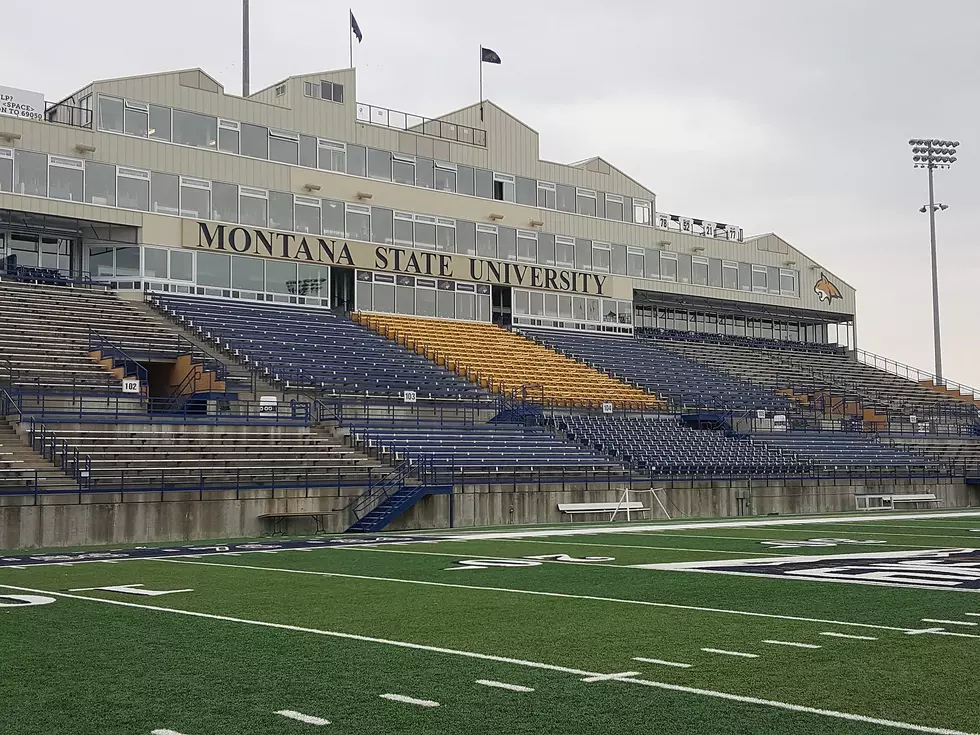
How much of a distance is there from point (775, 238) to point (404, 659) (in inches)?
2005

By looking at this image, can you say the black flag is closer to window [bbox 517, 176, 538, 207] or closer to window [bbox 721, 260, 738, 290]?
window [bbox 517, 176, 538, 207]

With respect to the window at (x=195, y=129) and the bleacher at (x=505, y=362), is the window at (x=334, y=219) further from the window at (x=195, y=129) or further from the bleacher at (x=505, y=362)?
the window at (x=195, y=129)

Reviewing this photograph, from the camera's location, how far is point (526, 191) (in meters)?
46.2

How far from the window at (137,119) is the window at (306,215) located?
537 centimetres

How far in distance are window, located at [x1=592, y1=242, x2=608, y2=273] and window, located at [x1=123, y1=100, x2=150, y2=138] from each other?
1881 cm

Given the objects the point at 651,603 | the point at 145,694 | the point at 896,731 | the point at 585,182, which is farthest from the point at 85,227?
the point at 896,731

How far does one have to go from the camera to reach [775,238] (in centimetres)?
5612

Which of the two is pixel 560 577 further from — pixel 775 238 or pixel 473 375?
pixel 775 238

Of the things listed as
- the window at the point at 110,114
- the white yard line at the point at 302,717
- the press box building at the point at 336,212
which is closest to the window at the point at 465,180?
the press box building at the point at 336,212

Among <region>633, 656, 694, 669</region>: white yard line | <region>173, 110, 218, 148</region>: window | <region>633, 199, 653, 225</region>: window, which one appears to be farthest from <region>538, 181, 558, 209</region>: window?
<region>633, 656, 694, 669</region>: white yard line

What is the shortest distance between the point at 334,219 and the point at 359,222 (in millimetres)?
983

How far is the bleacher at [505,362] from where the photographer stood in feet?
123

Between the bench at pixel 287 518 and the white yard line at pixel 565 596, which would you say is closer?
the white yard line at pixel 565 596

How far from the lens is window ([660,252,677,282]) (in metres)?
50.8
